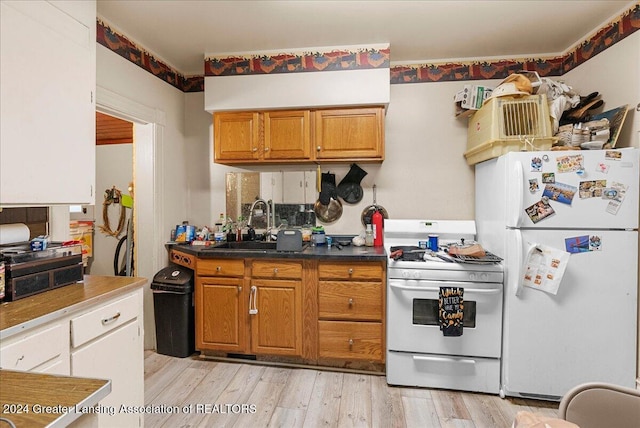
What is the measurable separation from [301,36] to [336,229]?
169 centimetres

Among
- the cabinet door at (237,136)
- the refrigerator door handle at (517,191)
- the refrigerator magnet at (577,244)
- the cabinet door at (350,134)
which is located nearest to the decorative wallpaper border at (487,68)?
the cabinet door at (350,134)

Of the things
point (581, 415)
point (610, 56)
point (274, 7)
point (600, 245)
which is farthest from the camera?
point (610, 56)

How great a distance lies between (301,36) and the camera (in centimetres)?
246

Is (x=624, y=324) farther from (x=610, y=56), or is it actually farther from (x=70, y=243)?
(x=70, y=243)

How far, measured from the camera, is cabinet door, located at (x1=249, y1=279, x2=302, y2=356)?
7.89ft

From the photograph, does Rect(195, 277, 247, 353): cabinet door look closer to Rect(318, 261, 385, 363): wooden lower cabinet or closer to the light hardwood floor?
the light hardwood floor

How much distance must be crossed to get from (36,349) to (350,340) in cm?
182

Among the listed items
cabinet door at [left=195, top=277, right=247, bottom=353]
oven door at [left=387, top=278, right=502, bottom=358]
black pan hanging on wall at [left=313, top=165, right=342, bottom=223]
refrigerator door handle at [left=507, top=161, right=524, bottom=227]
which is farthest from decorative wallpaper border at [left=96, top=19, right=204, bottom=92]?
refrigerator door handle at [left=507, top=161, right=524, bottom=227]

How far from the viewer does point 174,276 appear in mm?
2641

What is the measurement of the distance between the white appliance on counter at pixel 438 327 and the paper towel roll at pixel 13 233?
6.92ft

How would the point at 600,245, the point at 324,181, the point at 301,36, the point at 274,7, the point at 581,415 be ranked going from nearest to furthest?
1. the point at 581,415
2. the point at 600,245
3. the point at 274,7
4. the point at 301,36
5. the point at 324,181

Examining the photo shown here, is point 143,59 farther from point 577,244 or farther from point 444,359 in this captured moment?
point 577,244

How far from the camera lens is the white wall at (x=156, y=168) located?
2.54 metres

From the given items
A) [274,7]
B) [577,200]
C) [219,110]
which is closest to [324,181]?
[219,110]
